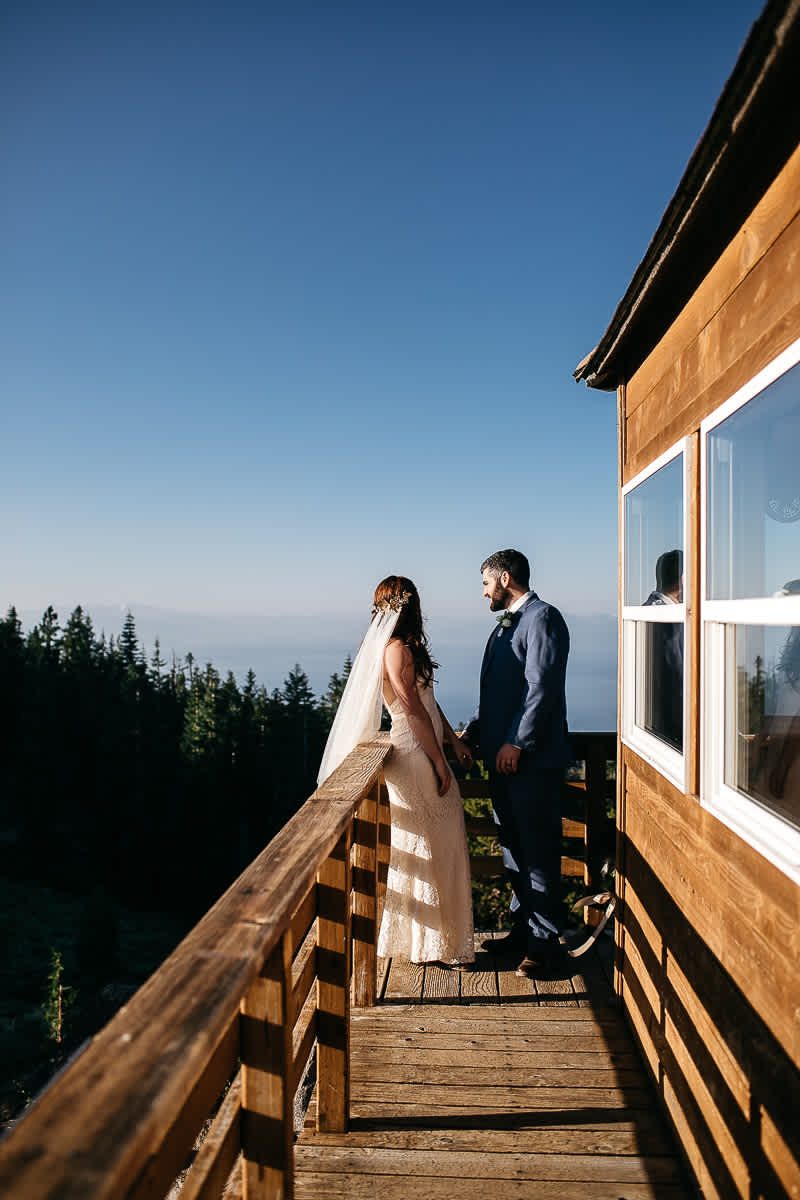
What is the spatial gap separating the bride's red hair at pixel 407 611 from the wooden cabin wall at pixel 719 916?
3.91 feet

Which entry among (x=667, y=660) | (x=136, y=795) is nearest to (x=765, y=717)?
(x=667, y=660)

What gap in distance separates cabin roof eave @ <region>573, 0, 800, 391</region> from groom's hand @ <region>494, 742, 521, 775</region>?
79.1 inches

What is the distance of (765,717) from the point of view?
226 cm

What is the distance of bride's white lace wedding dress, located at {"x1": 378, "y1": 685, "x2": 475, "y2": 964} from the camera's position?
4.09 metres

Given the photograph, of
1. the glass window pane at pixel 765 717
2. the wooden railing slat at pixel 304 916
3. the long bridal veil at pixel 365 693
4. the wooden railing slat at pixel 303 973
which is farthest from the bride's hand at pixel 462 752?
the glass window pane at pixel 765 717

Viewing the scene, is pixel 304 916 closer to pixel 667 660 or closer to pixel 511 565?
pixel 667 660

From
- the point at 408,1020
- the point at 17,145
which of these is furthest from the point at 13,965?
the point at 408,1020

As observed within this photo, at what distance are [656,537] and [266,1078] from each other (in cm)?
242

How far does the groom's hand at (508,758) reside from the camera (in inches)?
162

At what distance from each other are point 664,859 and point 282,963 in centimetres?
188

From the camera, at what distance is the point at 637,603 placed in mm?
3701

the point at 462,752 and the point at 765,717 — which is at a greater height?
the point at 765,717

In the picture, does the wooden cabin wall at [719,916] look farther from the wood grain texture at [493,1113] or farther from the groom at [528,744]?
the groom at [528,744]

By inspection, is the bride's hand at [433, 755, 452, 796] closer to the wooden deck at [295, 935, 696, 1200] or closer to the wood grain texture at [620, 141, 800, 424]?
the wooden deck at [295, 935, 696, 1200]
